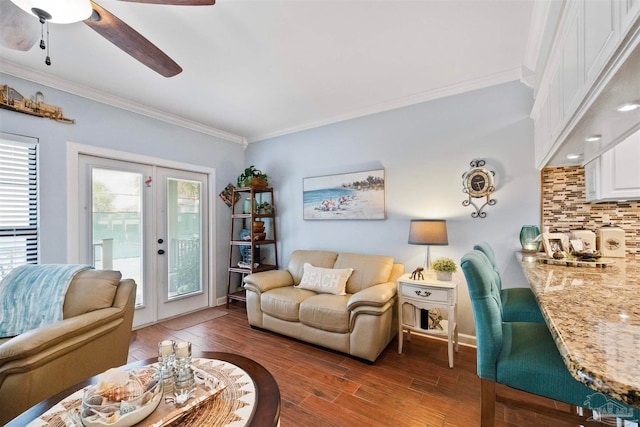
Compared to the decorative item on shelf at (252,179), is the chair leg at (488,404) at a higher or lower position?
lower

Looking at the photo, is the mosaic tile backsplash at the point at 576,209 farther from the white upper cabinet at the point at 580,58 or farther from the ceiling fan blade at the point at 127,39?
the ceiling fan blade at the point at 127,39

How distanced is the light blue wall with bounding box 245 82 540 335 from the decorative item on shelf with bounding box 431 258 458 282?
33cm

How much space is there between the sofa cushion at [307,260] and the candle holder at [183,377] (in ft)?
7.22

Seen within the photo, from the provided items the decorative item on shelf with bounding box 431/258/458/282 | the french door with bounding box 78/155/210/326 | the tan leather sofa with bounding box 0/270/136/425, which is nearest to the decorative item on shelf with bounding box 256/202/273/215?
the french door with bounding box 78/155/210/326

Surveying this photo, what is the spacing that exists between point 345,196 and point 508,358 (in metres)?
2.49

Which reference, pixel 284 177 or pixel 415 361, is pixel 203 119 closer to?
pixel 284 177

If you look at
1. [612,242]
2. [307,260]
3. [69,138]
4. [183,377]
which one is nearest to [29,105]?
[69,138]

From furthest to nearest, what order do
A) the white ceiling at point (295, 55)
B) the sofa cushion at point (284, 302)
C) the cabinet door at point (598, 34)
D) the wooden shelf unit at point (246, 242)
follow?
the wooden shelf unit at point (246, 242) < the sofa cushion at point (284, 302) < the white ceiling at point (295, 55) < the cabinet door at point (598, 34)

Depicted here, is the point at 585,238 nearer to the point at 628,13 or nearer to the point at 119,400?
the point at 628,13

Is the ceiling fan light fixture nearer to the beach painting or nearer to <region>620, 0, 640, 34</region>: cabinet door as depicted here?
<region>620, 0, 640, 34</region>: cabinet door

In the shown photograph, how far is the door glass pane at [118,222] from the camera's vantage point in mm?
2965

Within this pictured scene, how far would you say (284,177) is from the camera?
→ 4.11 m

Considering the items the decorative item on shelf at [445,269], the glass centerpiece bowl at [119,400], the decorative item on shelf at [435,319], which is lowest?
the decorative item on shelf at [435,319]

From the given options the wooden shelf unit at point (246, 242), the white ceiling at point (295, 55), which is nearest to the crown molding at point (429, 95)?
the white ceiling at point (295, 55)
